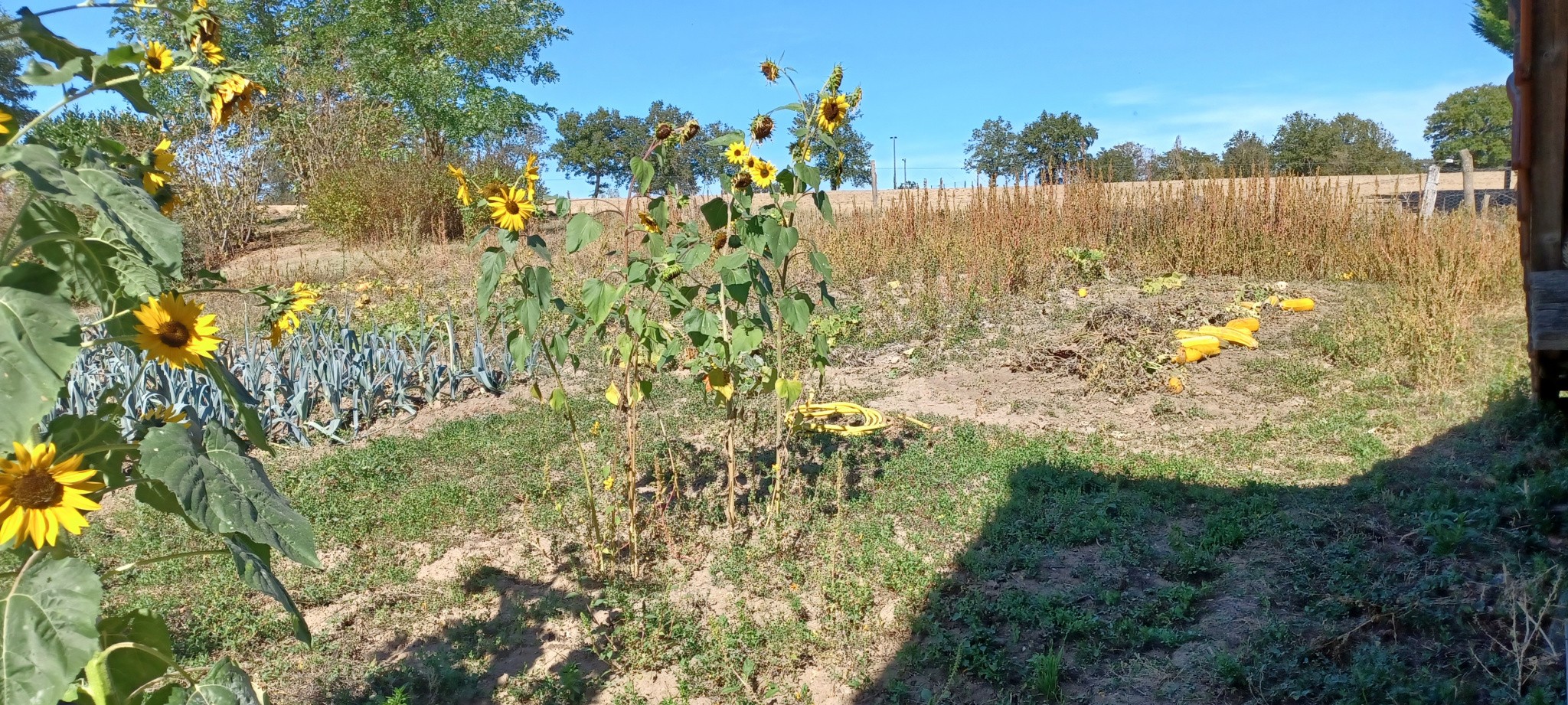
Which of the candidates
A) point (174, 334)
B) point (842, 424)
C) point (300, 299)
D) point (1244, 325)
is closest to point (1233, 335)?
point (1244, 325)

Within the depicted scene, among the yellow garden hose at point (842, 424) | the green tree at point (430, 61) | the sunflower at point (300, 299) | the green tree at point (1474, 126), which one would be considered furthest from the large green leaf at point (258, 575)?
the green tree at point (1474, 126)

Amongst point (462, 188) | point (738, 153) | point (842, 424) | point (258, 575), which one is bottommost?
point (842, 424)

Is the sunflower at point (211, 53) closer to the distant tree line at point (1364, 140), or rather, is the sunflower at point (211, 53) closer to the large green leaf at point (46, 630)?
the large green leaf at point (46, 630)

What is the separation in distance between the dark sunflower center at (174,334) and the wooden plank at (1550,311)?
8.72 feet

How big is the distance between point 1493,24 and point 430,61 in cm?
1741

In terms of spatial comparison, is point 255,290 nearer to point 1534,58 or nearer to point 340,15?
point 1534,58

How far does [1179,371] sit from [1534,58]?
3.54m

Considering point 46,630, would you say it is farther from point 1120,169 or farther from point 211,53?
point 1120,169

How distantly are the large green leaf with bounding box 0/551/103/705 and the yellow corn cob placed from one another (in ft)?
22.0

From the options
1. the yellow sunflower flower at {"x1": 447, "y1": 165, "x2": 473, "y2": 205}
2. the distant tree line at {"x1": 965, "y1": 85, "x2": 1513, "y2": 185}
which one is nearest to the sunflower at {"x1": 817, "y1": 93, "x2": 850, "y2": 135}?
the yellow sunflower flower at {"x1": 447, "y1": 165, "x2": 473, "y2": 205}

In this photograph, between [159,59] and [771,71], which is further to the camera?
[771,71]

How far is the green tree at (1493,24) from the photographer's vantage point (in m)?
14.5

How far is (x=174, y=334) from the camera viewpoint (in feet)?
4.59

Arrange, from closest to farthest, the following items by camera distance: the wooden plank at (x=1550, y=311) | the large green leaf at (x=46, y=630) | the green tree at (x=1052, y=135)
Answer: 1. the large green leaf at (x=46, y=630)
2. the wooden plank at (x=1550, y=311)
3. the green tree at (x=1052, y=135)
